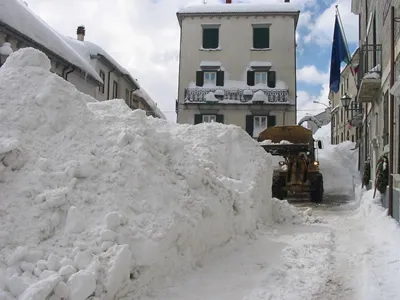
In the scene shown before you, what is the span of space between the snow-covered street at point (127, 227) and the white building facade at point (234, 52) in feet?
74.0

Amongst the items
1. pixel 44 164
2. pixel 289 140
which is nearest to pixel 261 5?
pixel 289 140

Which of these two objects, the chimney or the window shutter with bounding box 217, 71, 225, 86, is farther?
the window shutter with bounding box 217, 71, 225, 86

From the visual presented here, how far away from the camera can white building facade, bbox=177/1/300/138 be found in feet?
99.7

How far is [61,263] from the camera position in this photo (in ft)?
13.9

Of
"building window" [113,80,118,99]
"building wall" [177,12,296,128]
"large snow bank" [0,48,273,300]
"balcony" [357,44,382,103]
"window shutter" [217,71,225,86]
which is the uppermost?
"building wall" [177,12,296,128]

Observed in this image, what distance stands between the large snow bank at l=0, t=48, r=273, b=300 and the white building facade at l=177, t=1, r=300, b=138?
22.7m

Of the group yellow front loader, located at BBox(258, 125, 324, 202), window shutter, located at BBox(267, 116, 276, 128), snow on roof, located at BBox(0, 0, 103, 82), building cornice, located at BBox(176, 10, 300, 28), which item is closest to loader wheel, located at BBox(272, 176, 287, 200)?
yellow front loader, located at BBox(258, 125, 324, 202)

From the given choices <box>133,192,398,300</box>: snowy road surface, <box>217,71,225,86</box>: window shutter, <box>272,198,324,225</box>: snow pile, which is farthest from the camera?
<box>217,71,225,86</box>: window shutter

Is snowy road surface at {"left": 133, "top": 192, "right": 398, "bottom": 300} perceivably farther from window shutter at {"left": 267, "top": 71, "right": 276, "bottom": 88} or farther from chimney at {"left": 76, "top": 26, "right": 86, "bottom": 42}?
window shutter at {"left": 267, "top": 71, "right": 276, "bottom": 88}

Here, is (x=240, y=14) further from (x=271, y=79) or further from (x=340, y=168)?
(x=340, y=168)

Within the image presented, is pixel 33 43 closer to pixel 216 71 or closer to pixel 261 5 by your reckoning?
pixel 216 71

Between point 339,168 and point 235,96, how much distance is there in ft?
29.1

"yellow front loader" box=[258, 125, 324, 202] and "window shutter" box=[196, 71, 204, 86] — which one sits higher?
"window shutter" box=[196, 71, 204, 86]

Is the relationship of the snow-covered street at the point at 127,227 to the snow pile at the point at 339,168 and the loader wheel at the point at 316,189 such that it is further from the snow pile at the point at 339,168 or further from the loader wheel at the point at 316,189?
the snow pile at the point at 339,168
